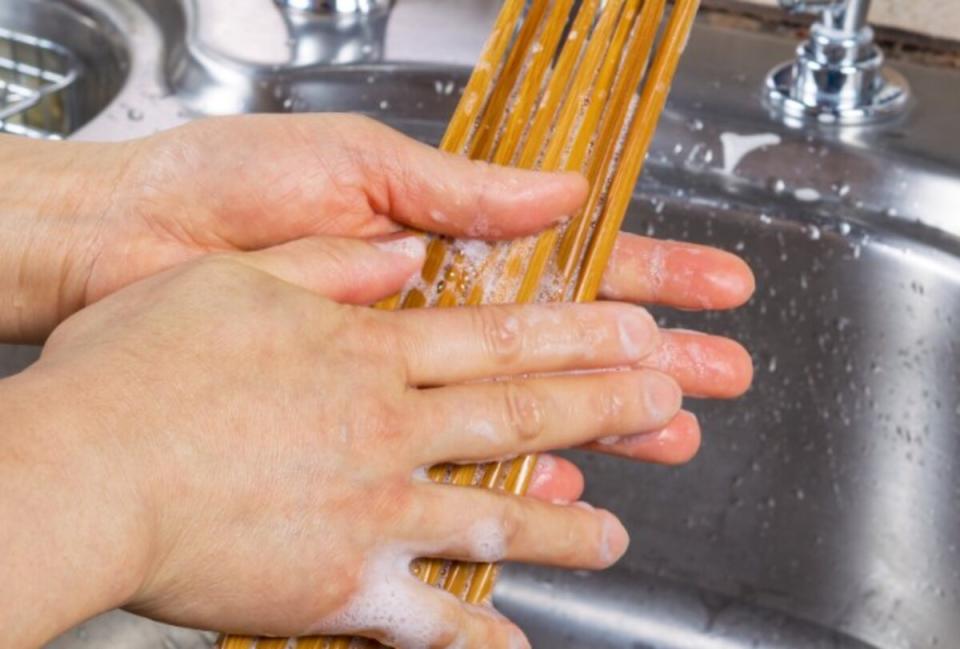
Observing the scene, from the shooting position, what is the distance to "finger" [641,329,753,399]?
0.77 meters

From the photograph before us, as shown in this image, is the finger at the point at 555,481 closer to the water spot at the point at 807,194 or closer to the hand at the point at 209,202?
the hand at the point at 209,202

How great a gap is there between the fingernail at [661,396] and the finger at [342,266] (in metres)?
0.14

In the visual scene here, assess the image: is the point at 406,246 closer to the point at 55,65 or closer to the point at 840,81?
the point at 840,81

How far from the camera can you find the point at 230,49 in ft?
3.43

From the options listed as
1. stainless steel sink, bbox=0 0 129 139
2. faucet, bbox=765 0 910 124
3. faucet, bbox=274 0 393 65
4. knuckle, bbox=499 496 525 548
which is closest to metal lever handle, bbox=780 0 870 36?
faucet, bbox=765 0 910 124

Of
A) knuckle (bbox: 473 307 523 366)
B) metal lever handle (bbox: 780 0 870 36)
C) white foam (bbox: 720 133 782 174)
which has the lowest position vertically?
white foam (bbox: 720 133 782 174)

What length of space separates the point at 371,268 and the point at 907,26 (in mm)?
587

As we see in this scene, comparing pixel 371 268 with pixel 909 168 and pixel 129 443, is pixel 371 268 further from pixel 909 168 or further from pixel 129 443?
pixel 909 168

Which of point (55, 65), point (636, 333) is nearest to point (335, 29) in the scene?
point (55, 65)

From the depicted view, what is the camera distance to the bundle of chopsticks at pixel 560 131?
0.71 metres

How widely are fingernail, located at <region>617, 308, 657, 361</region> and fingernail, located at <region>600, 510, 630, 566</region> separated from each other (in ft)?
0.29

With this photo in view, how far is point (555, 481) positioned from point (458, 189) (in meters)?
0.20

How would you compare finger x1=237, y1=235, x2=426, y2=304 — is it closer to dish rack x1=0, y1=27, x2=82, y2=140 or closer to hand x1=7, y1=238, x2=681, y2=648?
hand x1=7, y1=238, x2=681, y2=648

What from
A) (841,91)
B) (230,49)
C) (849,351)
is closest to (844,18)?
(841,91)
